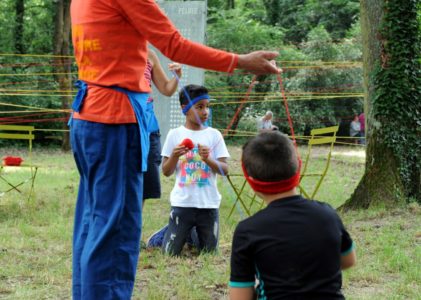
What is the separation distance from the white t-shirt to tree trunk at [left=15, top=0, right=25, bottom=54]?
57.1 feet

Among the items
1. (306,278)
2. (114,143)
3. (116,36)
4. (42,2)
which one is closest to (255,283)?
(306,278)

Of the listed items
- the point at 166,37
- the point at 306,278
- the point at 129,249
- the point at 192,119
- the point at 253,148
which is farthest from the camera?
the point at 192,119

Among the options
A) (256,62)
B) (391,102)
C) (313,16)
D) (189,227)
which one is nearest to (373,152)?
(391,102)

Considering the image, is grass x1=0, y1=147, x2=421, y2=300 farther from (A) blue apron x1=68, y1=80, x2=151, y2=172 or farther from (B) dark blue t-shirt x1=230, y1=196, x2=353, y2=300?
(B) dark blue t-shirt x1=230, y1=196, x2=353, y2=300

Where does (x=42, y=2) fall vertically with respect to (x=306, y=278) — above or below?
above

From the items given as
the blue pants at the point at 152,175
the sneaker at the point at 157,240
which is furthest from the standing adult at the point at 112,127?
the sneaker at the point at 157,240

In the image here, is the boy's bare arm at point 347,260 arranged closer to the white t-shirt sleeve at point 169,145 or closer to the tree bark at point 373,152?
the white t-shirt sleeve at point 169,145

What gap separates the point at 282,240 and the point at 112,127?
0.92 metres

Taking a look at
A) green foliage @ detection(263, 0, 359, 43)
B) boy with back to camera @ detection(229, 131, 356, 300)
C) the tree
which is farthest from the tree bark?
green foliage @ detection(263, 0, 359, 43)

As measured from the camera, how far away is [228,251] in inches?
194

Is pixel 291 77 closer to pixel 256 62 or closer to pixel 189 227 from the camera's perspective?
pixel 189 227

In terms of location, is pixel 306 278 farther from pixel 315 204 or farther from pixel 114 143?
pixel 114 143

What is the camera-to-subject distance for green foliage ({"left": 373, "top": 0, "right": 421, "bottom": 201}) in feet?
Result: 20.9

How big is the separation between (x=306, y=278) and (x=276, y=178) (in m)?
0.34
